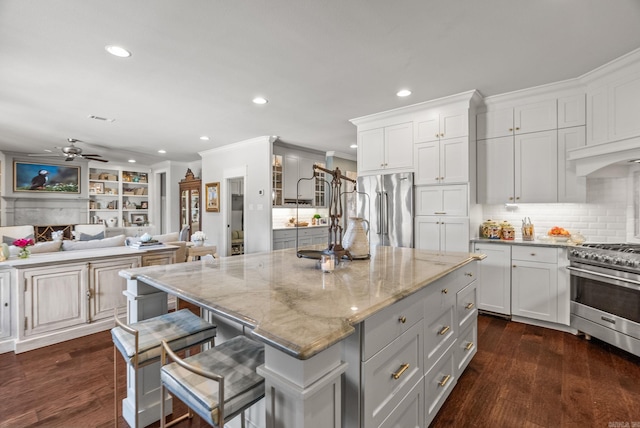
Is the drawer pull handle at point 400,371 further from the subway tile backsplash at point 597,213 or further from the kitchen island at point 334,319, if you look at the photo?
the subway tile backsplash at point 597,213

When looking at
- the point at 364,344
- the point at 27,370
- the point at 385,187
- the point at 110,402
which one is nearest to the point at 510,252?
the point at 385,187

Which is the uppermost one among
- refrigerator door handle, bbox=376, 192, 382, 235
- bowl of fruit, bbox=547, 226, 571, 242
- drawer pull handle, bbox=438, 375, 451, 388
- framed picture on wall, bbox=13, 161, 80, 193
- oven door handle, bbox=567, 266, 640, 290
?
framed picture on wall, bbox=13, 161, 80, 193

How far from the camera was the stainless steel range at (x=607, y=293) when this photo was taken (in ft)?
8.07

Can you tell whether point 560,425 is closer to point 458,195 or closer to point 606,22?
point 458,195

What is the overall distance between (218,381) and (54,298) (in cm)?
301

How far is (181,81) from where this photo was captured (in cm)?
310

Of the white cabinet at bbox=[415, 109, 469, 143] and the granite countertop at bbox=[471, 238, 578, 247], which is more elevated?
the white cabinet at bbox=[415, 109, 469, 143]

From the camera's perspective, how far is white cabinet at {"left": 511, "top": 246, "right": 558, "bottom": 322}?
3.11 metres

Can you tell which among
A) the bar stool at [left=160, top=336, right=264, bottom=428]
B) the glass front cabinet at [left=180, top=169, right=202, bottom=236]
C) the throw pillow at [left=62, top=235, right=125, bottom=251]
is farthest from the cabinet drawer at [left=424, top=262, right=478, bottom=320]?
the glass front cabinet at [left=180, top=169, right=202, bottom=236]

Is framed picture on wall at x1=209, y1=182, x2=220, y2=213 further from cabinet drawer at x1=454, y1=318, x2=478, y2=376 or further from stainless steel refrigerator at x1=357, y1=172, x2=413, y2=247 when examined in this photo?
cabinet drawer at x1=454, y1=318, x2=478, y2=376

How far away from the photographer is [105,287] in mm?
3162

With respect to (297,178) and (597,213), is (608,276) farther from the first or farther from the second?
(297,178)

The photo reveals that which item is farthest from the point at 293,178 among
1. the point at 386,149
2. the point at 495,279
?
the point at 495,279

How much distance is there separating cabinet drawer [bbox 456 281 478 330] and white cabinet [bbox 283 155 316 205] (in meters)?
4.11
